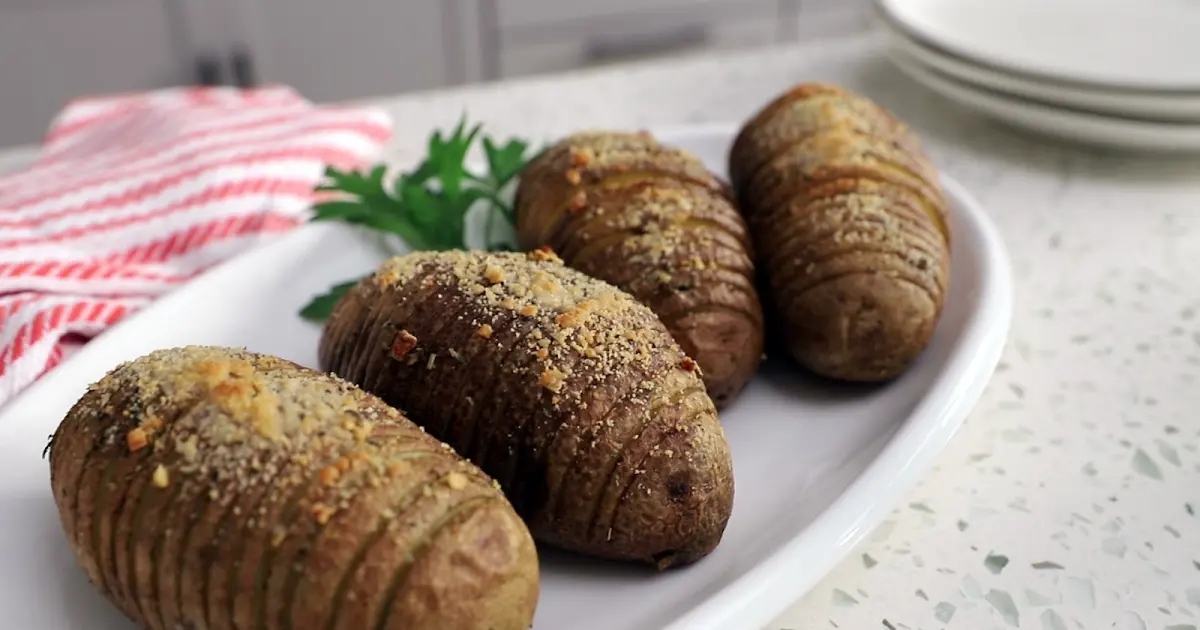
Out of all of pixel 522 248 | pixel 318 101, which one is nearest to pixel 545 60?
pixel 318 101

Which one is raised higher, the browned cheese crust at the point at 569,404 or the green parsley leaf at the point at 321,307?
the browned cheese crust at the point at 569,404

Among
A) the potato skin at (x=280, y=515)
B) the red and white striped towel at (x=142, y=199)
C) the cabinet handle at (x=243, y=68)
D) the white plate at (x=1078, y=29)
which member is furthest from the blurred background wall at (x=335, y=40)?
the potato skin at (x=280, y=515)

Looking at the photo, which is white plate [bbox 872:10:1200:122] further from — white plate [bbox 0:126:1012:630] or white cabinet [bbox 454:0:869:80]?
white cabinet [bbox 454:0:869:80]

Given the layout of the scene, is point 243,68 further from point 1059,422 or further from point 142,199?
Answer: point 1059,422

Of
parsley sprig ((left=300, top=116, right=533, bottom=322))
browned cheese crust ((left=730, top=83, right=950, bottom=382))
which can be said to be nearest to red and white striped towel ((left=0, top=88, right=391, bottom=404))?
parsley sprig ((left=300, top=116, right=533, bottom=322))

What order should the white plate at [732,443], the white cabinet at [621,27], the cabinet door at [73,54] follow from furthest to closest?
the white cabinet at [621,27]
the cabinet door at [73,54]
the white plate at [732,443]

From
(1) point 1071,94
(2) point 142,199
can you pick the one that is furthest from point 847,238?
(2) point 142,199

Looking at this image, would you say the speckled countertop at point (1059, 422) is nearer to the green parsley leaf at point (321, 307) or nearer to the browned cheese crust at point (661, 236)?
the browned cheese crust at point (661, 236)

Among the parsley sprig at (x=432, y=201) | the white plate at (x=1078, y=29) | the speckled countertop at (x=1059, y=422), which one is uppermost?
the white plate at (x=1078, y=29)
